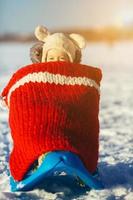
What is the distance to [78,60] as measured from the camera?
6.55 ft

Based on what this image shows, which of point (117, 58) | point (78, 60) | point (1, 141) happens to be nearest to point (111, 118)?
point (1, 141)

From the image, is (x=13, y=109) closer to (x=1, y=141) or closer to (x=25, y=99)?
(x=25, y=99)

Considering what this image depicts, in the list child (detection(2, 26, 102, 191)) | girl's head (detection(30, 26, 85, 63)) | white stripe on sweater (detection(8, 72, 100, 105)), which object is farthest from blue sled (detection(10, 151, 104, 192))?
girl's head (detection(30, 26, 85, 63))

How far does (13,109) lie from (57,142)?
19cm

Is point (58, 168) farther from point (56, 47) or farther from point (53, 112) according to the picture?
point (56, 47)

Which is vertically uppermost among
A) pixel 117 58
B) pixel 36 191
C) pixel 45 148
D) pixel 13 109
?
pixel 117 58

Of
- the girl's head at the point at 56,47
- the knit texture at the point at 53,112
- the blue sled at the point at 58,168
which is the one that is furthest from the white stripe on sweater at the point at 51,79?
the blue sled at the point at 58,168

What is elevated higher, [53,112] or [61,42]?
[61,42]

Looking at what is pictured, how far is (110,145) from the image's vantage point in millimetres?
2572

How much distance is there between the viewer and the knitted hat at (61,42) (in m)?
1.93

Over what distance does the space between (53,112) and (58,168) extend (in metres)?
0.18

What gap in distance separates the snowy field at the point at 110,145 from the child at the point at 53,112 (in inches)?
3.7

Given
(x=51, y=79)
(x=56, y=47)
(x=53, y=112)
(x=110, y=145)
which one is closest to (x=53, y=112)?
(x=53, y=112)

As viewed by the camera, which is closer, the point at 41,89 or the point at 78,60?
the point at 41,89
